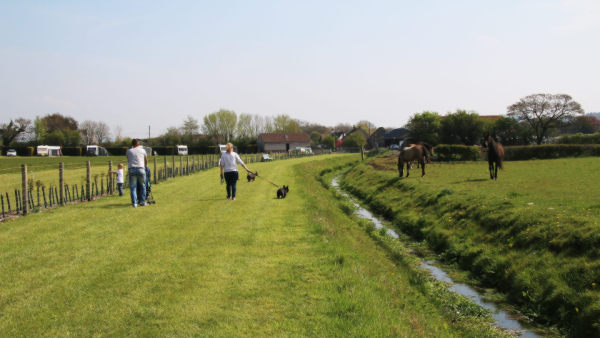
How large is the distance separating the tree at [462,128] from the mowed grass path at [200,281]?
64.1m

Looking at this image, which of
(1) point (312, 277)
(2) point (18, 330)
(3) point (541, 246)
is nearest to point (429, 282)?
(3) point (541, 246)

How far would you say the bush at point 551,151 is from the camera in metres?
40.0

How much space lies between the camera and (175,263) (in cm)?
758

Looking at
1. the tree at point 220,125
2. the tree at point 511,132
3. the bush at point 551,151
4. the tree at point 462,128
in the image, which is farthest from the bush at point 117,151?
the bush at point 551,151

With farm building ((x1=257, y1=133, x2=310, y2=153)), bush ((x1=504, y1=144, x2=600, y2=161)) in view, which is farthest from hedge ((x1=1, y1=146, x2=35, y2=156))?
bush ((x1=504, y1=144, x2=600, y2=161))

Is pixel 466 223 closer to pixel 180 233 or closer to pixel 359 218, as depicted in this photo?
pixel 359 218

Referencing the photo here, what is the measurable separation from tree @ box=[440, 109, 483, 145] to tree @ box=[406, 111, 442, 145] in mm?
3208

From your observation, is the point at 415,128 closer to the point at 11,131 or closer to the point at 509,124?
the point at 509,124

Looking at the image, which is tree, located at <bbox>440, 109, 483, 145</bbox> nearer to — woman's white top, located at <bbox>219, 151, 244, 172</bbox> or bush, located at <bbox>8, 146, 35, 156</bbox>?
woman's white top, located at <bbox>219, 151, 244, 172</bbox>

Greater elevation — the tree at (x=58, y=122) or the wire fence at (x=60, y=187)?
the tree at (x=58, y=122)

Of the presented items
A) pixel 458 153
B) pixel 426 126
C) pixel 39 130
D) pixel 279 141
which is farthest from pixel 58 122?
pixel 458 153

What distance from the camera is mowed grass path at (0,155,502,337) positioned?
5332 millimetres

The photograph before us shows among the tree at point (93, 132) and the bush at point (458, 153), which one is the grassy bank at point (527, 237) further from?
the tree at point (93, 132)

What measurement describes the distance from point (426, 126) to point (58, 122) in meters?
94.2
